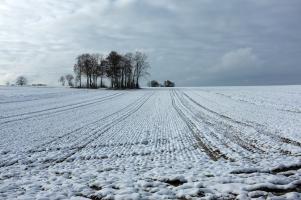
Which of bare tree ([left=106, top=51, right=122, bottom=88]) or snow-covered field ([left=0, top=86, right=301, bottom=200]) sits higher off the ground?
bare tree ([left=106, top=51, right=122, bottom=88])

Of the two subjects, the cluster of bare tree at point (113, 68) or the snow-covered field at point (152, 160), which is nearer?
the snow-covered field at point (152, 160)

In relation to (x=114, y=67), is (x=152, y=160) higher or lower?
lower

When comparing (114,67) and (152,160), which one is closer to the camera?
(152,160)

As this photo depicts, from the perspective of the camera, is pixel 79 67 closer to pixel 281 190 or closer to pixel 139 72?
pixel 139 72

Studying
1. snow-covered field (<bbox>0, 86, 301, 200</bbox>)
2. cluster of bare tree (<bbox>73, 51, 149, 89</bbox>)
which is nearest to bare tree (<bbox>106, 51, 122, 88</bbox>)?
cluster of bare tree (<bbox>73, 51, 149, 89</bbox>)

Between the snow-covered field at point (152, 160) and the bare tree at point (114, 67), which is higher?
the bare tree at point (114, 67)

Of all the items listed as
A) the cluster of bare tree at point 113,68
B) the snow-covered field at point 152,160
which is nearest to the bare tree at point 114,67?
the cluster of bare tree at point 113,68

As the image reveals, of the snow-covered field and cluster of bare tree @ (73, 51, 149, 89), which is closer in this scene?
the snow-covered field

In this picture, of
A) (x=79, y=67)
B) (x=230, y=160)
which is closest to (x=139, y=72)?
(x=79, y=67)

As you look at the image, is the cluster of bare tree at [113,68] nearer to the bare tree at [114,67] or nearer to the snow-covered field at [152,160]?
the bare tree at [114,67]

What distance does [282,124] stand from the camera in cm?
1719

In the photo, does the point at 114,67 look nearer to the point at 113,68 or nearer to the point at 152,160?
the point at 113,68

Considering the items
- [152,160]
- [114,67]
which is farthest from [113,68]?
[152,160]

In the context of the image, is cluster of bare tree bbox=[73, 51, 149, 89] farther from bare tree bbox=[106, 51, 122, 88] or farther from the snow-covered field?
the snow-covered field
